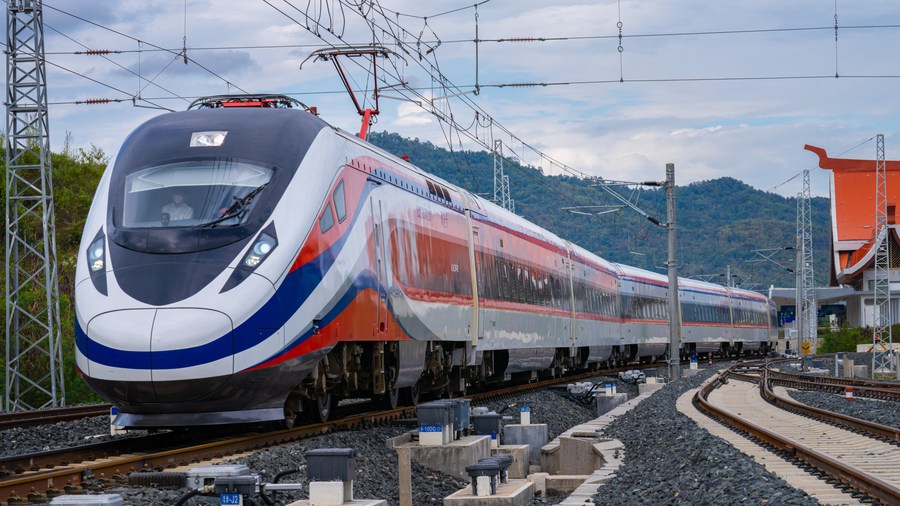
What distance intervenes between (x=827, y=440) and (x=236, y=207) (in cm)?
779

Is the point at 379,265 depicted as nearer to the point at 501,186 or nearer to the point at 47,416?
the point at 47,416

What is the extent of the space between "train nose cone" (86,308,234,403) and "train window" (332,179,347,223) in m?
2.61

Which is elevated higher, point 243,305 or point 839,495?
point 243,305

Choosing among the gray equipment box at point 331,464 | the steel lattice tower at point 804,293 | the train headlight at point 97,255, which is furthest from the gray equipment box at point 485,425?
the steel lattice tower at point 804,293

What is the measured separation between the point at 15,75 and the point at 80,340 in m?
15.9

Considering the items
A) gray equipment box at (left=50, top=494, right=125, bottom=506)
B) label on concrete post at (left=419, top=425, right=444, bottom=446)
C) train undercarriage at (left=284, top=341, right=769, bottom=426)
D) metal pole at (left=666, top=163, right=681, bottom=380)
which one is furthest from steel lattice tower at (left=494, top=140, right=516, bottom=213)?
gray equipment box at (left=50, top=494, right=125, bottom=506)

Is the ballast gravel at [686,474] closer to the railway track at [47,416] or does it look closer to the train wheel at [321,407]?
the train wheel at [321,407]

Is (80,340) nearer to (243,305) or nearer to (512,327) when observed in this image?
(243,305)

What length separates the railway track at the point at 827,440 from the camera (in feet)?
32.1

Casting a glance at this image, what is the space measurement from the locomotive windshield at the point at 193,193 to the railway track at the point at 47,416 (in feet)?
15.0

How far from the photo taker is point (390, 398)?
17.6 meters

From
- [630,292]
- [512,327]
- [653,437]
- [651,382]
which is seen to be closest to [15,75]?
[512,327]

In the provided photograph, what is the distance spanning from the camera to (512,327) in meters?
24.4

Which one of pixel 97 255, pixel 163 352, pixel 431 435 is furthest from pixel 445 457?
pixel 97 255
